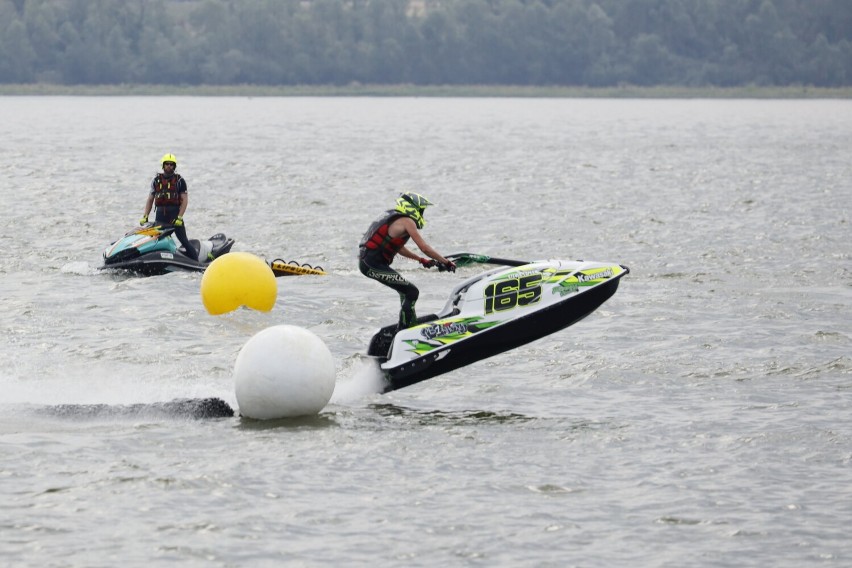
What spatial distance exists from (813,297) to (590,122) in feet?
296

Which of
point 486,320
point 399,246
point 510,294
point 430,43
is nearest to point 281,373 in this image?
point 399,246

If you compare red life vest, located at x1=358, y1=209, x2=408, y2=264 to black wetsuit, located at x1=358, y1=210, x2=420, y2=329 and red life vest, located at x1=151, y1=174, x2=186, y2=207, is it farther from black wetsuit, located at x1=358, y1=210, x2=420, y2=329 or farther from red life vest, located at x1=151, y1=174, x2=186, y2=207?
red life vest, located at x1=151, y1=174, x2=186, y2=207

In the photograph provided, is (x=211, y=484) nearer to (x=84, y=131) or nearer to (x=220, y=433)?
(x=220, y=433)

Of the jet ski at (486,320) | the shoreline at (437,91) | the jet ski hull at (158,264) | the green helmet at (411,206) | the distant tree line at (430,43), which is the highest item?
the distant tree line at (430,43)

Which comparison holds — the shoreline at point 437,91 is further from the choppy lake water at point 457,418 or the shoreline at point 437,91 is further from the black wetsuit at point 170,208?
the black wetsuit at point 170,208

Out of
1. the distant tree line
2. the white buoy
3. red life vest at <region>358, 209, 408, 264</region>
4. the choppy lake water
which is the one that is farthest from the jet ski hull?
the distant tree line

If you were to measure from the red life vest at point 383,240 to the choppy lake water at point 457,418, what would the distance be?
1335 mm

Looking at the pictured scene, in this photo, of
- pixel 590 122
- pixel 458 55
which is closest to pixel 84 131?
pixel 590 122

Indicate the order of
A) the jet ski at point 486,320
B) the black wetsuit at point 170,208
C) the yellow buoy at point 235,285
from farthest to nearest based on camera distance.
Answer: the black wetsuit at point 170,208, the yellow buoy at point 235,285, the jet ski at point 486,320

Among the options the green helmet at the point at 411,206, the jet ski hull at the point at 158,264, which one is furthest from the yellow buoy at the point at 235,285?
the green helmet at the point at 411,206

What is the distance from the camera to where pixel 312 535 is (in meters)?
10.7

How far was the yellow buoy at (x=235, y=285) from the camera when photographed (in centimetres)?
1997

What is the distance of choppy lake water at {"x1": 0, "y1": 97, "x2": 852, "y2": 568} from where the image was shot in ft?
35.2

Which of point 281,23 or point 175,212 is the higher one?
point 281,23
